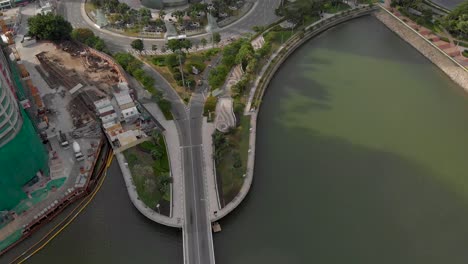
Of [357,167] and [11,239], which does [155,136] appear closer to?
[11,239]

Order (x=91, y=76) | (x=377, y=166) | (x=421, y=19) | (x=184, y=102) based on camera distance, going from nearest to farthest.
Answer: (x=377, y=166)
(x=184, y=102)
(x=91, y=76)
(x=421, y=19)

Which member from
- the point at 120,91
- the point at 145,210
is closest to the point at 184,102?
the point at 120,91

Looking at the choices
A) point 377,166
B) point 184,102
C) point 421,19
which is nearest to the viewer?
point 377,166

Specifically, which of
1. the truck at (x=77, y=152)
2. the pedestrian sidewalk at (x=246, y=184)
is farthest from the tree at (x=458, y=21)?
the truck at (x=77, y=152)

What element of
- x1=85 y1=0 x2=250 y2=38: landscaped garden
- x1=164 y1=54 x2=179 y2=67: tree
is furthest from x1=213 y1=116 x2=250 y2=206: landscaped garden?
x1=85 y1=0 x2=250 y2=38: landscaped garden

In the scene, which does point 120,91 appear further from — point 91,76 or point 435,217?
point 435,217

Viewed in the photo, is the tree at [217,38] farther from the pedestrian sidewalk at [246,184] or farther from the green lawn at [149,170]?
the green lawn at [149,170]

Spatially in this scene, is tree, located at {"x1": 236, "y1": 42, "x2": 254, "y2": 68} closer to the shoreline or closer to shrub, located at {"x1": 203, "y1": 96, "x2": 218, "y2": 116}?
shrub, located at {"x1": 203, "y1": 96, "x2": 218, "y2": 116}
